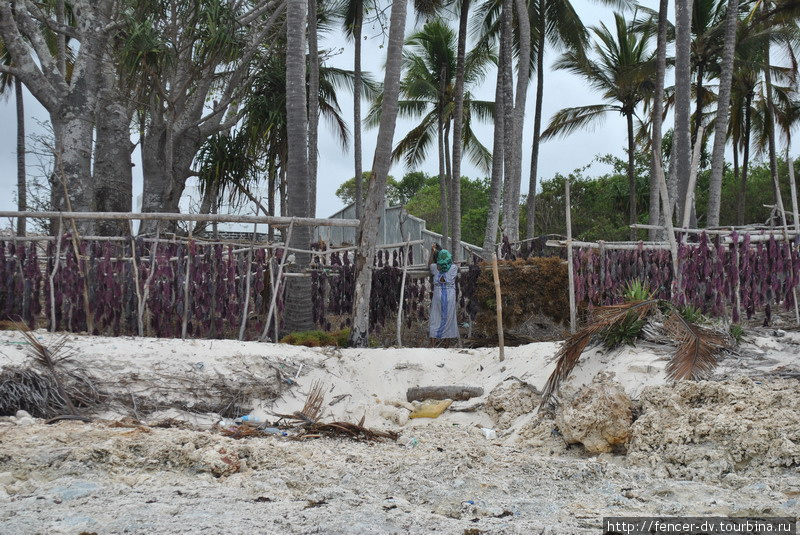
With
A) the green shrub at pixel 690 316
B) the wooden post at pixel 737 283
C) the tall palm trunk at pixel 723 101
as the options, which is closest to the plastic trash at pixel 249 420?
the green shrub at pixel 690 316

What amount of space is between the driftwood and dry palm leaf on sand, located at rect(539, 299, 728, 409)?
2.94 feet

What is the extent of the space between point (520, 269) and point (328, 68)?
12272mm

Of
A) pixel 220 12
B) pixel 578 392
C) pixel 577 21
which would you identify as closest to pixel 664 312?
pixel 578 392

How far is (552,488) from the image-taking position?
16.6 feet

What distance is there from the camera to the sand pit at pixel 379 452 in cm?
431

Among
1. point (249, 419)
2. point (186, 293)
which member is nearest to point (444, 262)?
point (186, 293)

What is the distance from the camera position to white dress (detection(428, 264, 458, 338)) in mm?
10258

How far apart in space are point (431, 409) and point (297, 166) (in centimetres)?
444

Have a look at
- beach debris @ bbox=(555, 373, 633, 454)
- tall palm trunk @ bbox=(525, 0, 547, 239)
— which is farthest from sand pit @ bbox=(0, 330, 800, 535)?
tall palm trunk @ bbox=(525, 0, 547, 239)

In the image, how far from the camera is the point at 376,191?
10.1m

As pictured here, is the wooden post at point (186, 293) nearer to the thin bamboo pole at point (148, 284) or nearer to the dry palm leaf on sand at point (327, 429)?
the thin bamboo pole at point (148, 284)

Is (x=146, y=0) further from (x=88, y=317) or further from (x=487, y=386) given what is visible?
(x=487, y=386)

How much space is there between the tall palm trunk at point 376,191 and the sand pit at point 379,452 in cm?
137

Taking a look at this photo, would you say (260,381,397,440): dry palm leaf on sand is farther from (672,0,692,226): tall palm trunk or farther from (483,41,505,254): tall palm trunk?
(672,0,692,226): tall palm trunk
